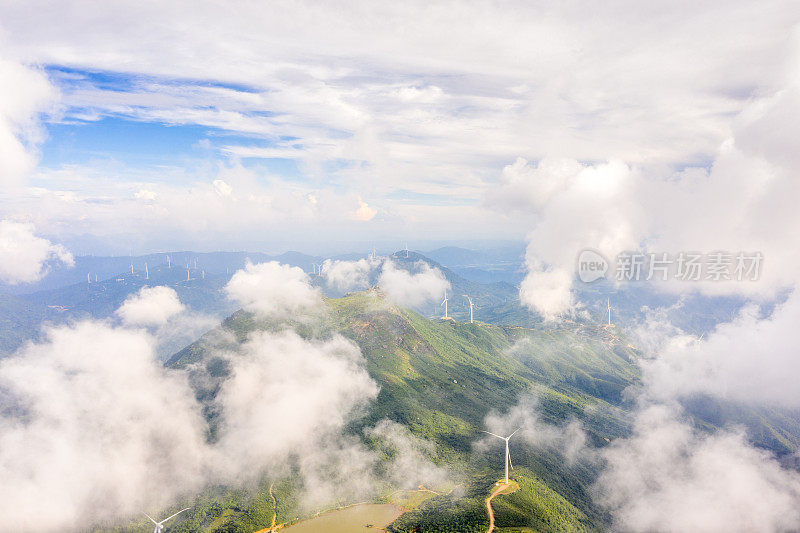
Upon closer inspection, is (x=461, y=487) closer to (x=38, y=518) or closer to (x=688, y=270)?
(x=688, y=270)

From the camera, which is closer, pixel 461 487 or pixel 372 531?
pixel 372 531

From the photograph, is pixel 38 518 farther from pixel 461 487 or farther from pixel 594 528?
pixel 594 528

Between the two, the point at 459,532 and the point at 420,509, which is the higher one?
the point at 459,532

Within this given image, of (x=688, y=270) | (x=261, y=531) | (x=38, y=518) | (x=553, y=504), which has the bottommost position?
(x=38, y=518)

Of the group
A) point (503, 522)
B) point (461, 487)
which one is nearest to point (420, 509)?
point (461, 487)

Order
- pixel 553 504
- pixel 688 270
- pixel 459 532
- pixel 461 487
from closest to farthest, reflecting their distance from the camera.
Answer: pixel 459 532 < pixel 688 270 < pixel 553 504 < pixel 461 487

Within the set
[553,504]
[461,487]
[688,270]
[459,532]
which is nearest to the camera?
[459,532]

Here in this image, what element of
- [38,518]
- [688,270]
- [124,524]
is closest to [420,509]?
[124,524]

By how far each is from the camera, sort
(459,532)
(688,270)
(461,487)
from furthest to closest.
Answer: (461,487), (688,270), (459,532)

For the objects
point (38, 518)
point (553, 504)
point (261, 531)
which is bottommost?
point (38, 518)
